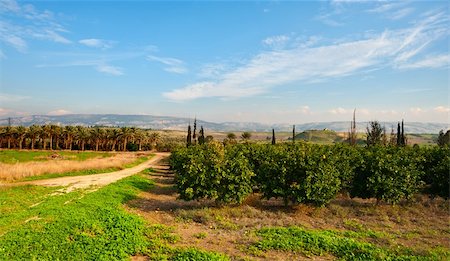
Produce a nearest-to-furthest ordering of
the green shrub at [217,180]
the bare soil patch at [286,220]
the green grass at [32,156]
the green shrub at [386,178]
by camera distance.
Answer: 1. the bare soil patch at [286,220]
2. the green shrub at [217,180]
3. the green shrub at [386,178]
4. the green grass at [32,156]

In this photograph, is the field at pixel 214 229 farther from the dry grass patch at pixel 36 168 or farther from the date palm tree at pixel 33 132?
the date palm tree at pixel 33 132

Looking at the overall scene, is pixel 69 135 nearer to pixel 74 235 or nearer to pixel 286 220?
pixel 74 235

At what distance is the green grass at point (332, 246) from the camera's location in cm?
1119

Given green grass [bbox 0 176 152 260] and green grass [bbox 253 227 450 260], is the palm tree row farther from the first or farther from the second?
green grass [bbox 253 227 450 260]

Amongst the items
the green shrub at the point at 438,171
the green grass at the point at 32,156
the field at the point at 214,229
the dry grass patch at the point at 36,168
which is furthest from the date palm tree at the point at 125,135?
the green shrub at the point at 438,171

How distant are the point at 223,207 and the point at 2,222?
1093cm

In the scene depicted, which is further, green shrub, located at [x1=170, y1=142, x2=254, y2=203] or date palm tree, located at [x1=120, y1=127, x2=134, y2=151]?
date palm tree, located at [x1=120, y1=127, x2=134, y2=151]

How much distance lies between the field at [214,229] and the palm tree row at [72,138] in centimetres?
6537

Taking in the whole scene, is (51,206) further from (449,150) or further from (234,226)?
(449,150)

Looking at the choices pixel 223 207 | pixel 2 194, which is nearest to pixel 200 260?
pixel 223 207

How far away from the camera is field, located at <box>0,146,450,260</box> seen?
37.0 feet

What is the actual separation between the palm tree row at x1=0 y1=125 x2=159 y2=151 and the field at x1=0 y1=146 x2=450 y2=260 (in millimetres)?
65374

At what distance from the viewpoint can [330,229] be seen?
48.8ft

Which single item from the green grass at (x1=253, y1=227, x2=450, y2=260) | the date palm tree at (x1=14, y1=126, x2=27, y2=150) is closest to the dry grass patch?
the green grass at (x1=253, y1=227, x2=450, y2=260)
